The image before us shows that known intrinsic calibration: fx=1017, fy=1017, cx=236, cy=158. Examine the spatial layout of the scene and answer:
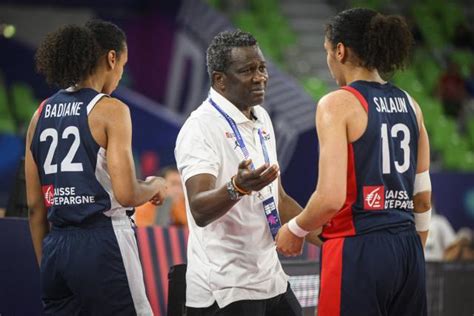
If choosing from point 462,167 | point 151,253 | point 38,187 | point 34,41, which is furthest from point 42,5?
point 38,187

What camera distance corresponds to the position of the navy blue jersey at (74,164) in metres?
4.77

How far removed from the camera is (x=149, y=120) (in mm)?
12375

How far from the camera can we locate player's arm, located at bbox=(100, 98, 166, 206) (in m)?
4.70

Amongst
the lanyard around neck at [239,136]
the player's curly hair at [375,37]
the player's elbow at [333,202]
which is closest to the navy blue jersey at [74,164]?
the lanyard around neck at [239,136]

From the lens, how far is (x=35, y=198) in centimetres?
503

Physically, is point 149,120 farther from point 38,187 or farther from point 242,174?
point 242,174

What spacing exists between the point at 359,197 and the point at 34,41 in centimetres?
1225

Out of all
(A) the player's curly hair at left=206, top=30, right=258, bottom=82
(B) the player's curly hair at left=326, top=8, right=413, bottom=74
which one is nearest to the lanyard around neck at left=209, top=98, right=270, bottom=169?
(A) the player's curly hair at left=206, top=30, right=258, bottom=82

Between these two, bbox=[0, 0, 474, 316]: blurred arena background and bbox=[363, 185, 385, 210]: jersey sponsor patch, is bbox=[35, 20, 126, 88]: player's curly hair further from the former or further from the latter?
bbox=[363, 185, 385, 210]: jersey sponsor patch

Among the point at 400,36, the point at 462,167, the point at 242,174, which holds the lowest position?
the point at 462,167

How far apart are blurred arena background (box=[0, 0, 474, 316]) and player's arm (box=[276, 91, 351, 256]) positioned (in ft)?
5.88

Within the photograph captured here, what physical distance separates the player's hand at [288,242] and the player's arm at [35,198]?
1.26 meters

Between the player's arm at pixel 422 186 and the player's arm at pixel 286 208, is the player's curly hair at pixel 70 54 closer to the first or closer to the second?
the player's arm at pixel 286 208

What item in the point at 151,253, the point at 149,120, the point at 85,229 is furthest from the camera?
the point at 149,120
